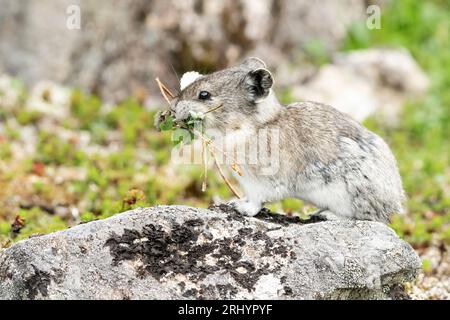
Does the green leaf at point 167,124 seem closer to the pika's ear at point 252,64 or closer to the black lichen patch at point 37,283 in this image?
the pika's ear at point 252,64

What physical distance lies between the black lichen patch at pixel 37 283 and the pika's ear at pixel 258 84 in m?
2.75

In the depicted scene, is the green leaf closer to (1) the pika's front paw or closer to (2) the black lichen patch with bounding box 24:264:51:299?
(1) the pika's front paw

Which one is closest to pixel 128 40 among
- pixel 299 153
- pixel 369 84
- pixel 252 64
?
pixel 369 84

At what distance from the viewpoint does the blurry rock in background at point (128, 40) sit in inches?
519

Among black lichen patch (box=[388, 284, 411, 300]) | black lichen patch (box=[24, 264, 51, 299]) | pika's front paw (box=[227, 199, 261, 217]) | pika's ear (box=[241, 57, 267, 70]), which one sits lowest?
black lichen patch (box=[388, 284, 411, 300])

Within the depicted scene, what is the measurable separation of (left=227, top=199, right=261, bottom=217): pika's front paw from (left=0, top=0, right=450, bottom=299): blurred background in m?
2.50

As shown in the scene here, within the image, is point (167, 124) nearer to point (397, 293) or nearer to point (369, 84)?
point (397, 293)

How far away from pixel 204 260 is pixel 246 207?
1.17m

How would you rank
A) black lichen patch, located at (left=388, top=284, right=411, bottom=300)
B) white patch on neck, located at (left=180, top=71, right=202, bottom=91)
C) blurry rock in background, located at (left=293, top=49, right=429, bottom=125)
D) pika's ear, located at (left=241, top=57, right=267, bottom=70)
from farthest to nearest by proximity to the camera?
blurry rock in background, located at (left=293, top=49, right=429, bottom=125)
pika's ear, located at (left=241, top=57, right=267, bottom=70)
white patch on neck, located at (left=180, top=71, right=202, bottom=91)
black lichen patch, located at (left=388, top=284, right=411, bottom=300)

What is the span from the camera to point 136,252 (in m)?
6.13

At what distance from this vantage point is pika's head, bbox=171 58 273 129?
23.9ft

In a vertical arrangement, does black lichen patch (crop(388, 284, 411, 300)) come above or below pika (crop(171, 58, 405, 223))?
below

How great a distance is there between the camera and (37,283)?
5695mm

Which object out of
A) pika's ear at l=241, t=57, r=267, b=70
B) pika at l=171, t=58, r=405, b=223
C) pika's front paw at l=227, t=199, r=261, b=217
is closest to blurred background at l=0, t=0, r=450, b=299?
pika at l=171, t=58, r=405, b=223
